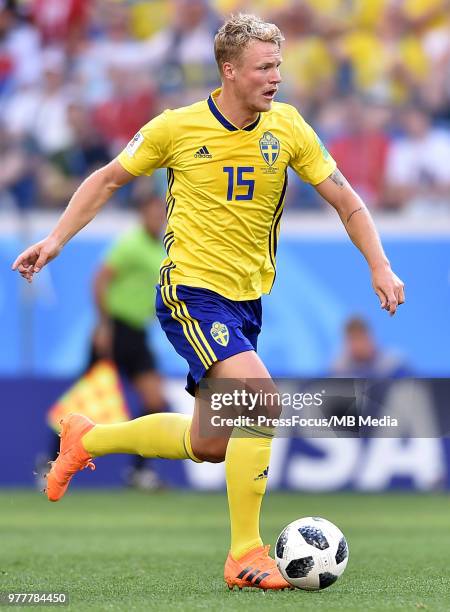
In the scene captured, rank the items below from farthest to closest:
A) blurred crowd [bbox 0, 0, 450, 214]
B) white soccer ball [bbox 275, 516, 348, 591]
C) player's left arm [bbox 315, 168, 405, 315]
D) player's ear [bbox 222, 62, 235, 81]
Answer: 1. blurred crowd [bbox 0, 0, 450, 214]
2. player's ear [bbox 222, 62, 235, 81]
3. player's left arm [bbox 315, 168, 405, 315]
4. white soccer ball [bbox 275, 516, 348, 591]

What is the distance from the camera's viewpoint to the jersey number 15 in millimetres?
5348

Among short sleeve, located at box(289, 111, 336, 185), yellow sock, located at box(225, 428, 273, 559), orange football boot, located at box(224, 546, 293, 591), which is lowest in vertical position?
orange football boot, located at box(224, 546, 293, 591)

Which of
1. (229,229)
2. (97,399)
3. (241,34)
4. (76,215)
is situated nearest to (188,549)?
(229,229)

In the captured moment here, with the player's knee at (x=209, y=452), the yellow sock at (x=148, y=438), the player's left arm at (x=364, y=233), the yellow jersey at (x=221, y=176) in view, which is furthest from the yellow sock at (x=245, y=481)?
the player's left arm at (x=364, y=233)

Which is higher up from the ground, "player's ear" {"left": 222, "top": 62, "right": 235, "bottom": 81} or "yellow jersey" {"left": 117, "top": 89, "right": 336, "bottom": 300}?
"player's ear" {"left": 222, "top": 62, "right": 235, "bottom": 81}

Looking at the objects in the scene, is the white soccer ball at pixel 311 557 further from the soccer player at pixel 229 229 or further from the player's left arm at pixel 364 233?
the player's left arm at pixel 364 233

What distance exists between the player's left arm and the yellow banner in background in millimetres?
6090

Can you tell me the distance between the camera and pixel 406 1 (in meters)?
13.8

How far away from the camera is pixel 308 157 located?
215 inches

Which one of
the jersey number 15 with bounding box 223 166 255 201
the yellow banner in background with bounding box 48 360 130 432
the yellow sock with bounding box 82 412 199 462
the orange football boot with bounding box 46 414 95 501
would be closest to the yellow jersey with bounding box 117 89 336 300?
the jersey number 15 with bounding box 223 166 255 201

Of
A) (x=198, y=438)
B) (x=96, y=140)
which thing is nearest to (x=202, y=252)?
(x=198, y=438)

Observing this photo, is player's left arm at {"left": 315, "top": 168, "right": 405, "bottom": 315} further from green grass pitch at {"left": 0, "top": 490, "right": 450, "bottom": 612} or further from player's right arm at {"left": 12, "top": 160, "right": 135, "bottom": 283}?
green grass pitch at {"left": 0, "top": 490, "right": 450, "bottom": 612}

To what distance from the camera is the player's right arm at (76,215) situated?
522cm

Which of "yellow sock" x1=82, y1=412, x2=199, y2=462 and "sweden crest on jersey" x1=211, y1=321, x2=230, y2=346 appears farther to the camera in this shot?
"yellow sock" x1=82, y1=412, x2=199, y2=462
